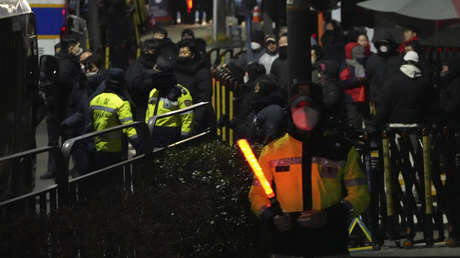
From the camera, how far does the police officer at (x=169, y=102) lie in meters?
11.0

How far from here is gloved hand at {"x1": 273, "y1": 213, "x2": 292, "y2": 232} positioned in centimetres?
610

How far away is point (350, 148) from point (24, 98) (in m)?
4.86

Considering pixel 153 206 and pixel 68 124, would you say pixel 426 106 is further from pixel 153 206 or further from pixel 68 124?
pixel 153 206

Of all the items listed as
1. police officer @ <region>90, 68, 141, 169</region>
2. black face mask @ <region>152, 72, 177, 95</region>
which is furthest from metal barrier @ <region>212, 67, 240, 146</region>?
police officer @ <region>90, 68, 141, 169</region>

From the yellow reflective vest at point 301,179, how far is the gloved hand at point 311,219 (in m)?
0.07

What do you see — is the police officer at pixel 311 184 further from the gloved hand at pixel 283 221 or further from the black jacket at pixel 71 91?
the black jacket at pixel 71 91

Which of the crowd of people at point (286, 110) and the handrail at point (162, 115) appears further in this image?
the handrail at point (162, 115)

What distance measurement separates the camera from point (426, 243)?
33.4 feet

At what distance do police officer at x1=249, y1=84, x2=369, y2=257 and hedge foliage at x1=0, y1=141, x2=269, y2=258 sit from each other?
3.36 ft

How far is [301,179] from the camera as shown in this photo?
6156mm

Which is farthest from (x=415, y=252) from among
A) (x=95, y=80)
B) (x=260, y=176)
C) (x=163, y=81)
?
(x=95, y=80)

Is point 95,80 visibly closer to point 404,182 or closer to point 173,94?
point 173,94

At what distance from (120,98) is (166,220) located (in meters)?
4.31

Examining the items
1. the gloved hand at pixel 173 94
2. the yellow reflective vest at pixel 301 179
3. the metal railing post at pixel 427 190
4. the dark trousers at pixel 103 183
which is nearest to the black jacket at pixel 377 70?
the gloved hand at pixel 173 94
